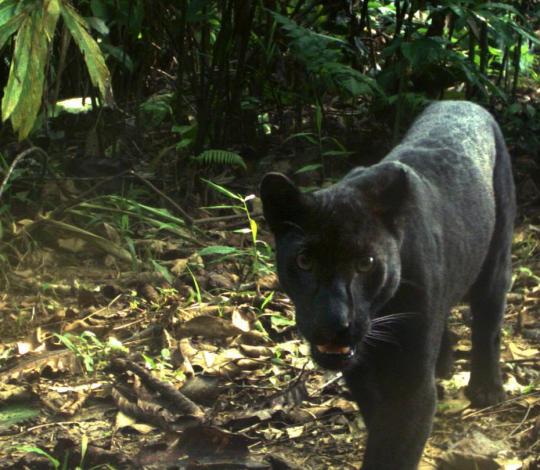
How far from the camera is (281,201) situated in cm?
368

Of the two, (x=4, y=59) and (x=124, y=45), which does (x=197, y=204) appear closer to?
(x=124, y=45)

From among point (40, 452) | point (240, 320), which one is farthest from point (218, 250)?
point (40, 452)

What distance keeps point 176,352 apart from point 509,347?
160 centimetres

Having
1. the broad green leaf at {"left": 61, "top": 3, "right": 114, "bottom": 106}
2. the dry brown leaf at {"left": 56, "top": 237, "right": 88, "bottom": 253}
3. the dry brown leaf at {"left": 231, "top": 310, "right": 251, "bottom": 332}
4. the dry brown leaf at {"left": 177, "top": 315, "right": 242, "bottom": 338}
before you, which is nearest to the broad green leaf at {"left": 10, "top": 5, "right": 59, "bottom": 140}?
the broad green leaf at {"left": 61, "top": 3, "right": 114, "bottom": 106}

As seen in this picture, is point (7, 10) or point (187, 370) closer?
point (7, 10)

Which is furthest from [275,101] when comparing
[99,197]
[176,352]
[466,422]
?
[466,422]

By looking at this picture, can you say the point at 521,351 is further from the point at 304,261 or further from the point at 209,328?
the point at 304,261

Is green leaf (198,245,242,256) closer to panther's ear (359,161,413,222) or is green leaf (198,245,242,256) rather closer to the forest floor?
the forest floor

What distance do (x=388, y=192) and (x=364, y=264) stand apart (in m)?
0.29

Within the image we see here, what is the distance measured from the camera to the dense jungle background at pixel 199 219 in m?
4.37

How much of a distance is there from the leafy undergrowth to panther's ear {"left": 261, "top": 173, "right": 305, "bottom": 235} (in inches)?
37.5

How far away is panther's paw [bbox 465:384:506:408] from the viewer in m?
4.58

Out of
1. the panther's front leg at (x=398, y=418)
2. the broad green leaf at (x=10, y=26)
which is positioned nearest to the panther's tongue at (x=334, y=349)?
the panther's front leg at (x=398, y=418)

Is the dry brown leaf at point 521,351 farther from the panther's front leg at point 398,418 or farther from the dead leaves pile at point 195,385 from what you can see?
the panther's front leg at point 398,418
